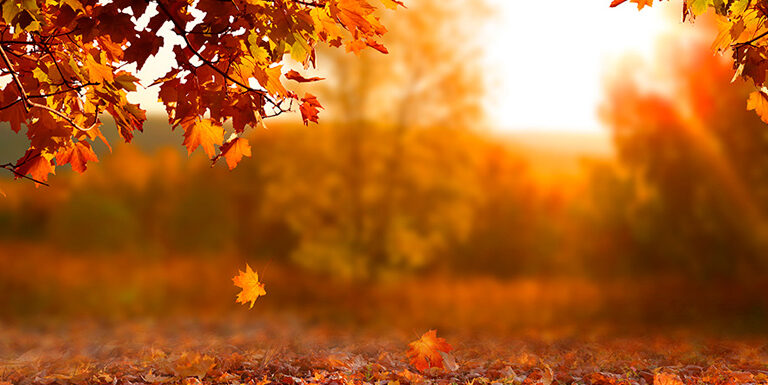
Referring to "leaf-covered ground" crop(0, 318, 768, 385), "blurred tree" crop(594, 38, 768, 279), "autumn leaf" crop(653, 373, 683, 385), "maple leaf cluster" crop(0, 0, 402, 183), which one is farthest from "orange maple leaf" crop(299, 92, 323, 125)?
"blurred tree" crop(594, 38, 768, 279)

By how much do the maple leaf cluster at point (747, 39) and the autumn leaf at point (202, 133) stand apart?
2425 mm

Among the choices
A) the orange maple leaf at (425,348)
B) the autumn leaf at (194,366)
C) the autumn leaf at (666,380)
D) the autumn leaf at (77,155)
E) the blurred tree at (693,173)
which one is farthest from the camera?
the blurred tree at (693,173)

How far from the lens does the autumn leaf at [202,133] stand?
332cm

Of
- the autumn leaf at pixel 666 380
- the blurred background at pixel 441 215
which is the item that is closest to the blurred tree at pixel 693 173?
the blurred background at pixel 441 215

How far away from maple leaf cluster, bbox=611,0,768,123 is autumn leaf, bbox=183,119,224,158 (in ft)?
7.96

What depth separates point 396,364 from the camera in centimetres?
602

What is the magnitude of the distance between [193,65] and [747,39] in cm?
282

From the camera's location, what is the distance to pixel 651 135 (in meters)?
12.8

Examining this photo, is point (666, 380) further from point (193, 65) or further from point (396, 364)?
point (193, 65)

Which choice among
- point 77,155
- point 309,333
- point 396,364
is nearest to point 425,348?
point 396,364

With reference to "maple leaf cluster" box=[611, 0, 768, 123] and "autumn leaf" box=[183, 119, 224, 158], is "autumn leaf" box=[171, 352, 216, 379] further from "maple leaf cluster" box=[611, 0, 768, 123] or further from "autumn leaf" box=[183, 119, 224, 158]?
"maple leaf cluster" box=[611, 0, 768, 123]

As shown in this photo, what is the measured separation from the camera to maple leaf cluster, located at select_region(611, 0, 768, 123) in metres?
3.27

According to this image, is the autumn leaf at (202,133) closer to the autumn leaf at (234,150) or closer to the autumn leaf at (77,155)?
the autumn leaf at (234,150)

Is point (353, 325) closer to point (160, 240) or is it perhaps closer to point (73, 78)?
point (160, 240)
